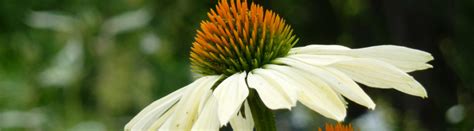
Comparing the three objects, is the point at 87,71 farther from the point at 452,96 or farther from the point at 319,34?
the point at 452,96

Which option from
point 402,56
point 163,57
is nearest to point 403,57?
point 402,56

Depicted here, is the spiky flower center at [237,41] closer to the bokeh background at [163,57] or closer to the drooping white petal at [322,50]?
the drooping white petal at [322,50]

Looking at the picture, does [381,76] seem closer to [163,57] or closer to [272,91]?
[272,91]

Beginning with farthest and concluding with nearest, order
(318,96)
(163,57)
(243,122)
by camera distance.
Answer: (163,57)
(243,122)
(318,96)

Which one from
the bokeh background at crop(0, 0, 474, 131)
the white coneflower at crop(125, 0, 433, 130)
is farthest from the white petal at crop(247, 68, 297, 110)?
the bokeh background at crop(0, 0, 474, 131)

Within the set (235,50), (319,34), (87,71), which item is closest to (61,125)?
(87,71)

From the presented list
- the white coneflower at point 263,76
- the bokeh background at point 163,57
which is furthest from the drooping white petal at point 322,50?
the bokeh background at point 163,57
